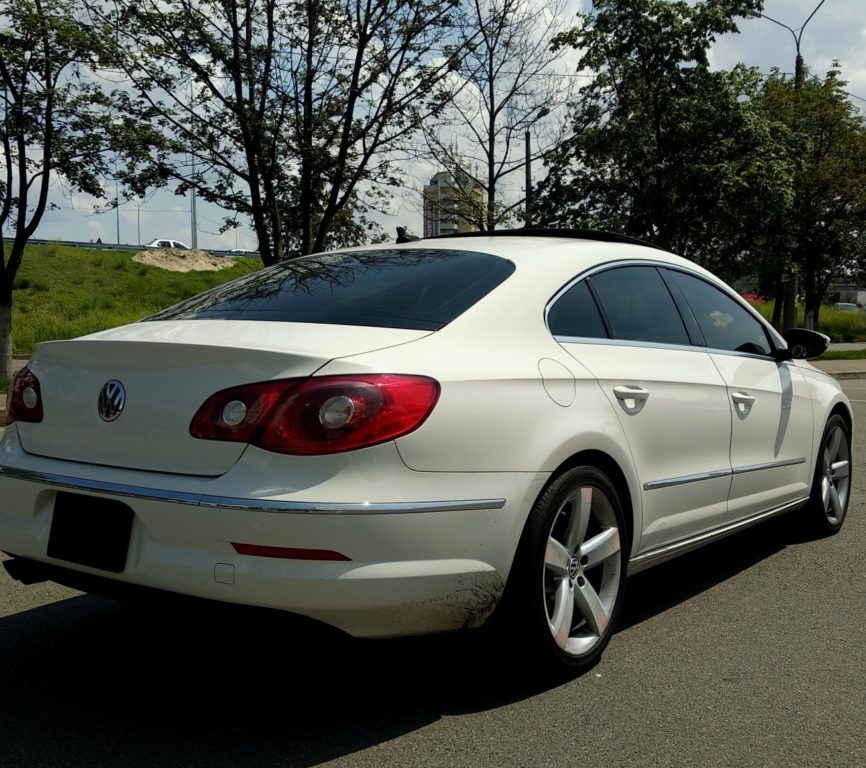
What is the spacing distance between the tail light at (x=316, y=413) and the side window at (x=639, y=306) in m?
1.31

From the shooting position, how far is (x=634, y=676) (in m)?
3.31

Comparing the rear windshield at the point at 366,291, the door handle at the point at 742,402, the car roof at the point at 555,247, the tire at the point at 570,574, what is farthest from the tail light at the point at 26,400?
the door handle at the point at 742,402

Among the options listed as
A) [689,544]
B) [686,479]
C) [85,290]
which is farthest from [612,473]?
[85,290]

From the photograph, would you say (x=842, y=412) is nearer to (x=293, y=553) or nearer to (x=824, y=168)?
(x=293, y=553)

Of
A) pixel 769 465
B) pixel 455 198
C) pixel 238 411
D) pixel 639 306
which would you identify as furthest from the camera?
pixel 455 198

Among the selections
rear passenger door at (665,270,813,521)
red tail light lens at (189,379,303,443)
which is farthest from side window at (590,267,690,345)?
red tail light lens at (189,379,303,443)

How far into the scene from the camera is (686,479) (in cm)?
385

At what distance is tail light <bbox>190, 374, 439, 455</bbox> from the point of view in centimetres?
265

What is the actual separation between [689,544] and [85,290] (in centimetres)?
2861

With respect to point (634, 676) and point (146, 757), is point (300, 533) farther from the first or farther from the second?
point (634, 676)

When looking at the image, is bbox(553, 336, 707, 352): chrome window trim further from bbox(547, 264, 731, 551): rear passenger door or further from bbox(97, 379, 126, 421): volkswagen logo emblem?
bbox(97, 379, 126, 421): volkswagen logo emblem

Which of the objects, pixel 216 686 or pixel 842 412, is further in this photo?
pixel 842 412

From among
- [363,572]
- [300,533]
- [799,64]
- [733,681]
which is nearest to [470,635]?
[363,572]

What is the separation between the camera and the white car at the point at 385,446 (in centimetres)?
263
